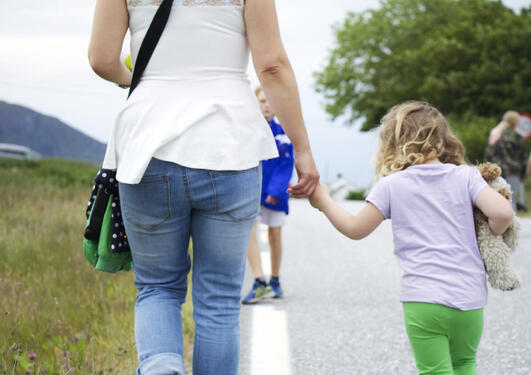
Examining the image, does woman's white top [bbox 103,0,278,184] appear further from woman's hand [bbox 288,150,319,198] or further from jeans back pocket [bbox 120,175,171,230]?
woman's hand [bbox 288,150,319,198]

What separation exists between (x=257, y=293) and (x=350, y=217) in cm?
286

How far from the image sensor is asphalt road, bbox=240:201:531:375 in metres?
3.83

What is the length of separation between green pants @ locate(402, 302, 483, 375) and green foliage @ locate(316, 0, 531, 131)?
116 ft

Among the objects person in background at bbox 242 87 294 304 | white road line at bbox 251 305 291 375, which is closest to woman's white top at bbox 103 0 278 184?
white road line at bbox 251 305 291 375

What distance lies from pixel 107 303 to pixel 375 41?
43541mm

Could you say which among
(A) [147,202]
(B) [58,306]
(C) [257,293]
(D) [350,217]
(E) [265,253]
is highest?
(A) [147,202]

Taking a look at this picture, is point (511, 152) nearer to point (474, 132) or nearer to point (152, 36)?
point (152, 36)

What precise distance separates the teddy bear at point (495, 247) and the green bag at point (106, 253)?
1389 millimetres

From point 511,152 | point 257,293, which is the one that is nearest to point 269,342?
point 257,293

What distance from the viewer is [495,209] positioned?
2641mm

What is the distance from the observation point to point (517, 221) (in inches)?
112

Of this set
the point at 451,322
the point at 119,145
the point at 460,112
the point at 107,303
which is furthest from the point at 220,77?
the point at 460,112

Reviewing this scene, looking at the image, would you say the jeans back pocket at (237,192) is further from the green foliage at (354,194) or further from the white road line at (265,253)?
the green foliage at (354,194)

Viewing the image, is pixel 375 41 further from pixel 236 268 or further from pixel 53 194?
pixel 236 268
